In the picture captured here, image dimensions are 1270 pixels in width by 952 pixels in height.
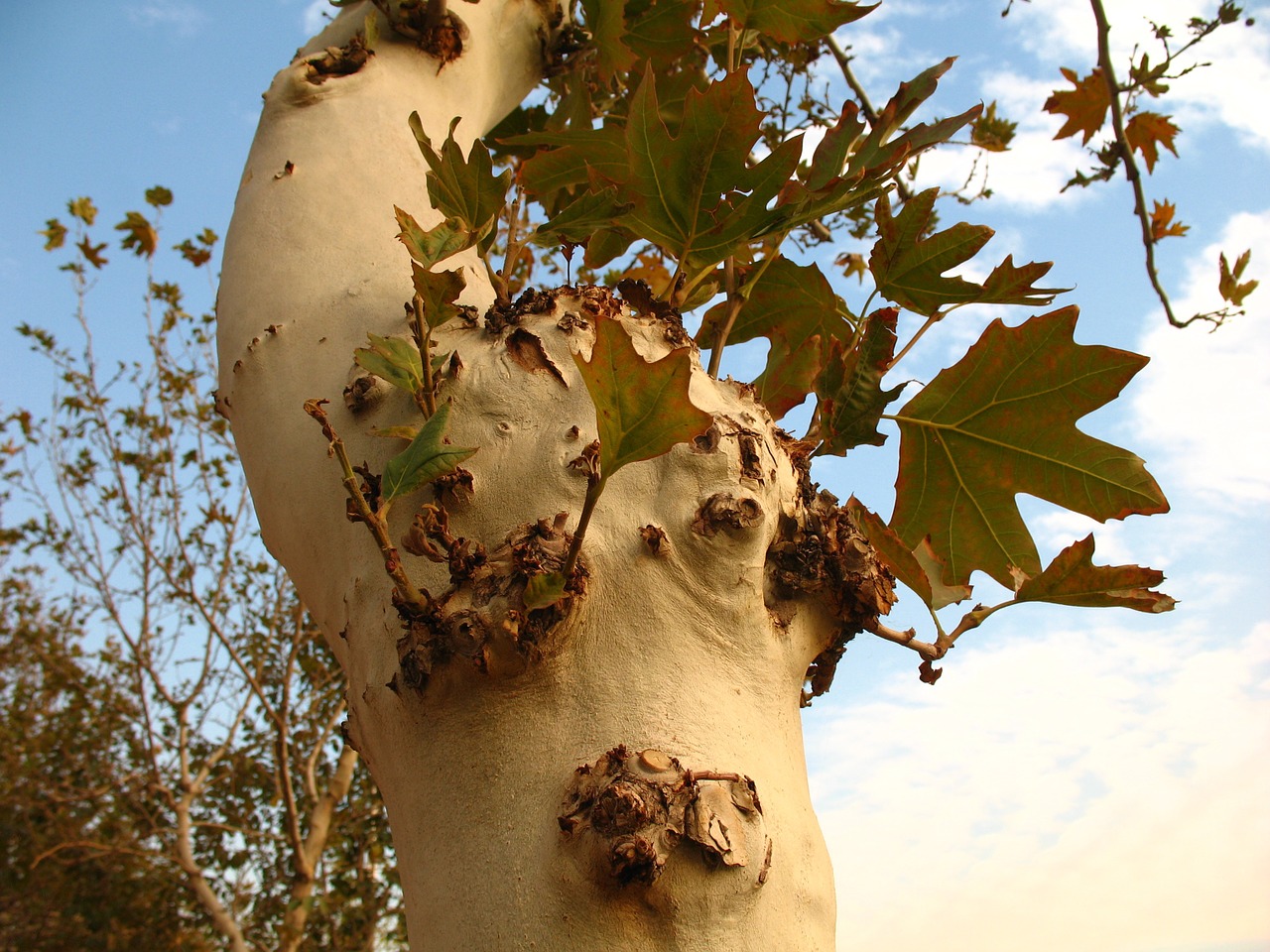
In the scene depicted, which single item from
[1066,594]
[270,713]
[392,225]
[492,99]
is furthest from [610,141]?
[270,713]

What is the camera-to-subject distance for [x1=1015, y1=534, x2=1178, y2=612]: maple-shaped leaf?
32.1 inches

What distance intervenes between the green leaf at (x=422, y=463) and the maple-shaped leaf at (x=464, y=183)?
0.88ft

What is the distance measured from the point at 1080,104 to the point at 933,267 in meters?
1.68

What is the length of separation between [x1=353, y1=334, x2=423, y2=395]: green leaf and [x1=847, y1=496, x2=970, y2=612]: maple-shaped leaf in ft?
1.32

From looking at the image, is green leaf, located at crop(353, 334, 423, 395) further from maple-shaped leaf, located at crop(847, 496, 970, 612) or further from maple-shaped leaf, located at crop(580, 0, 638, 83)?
maple-shaped leaf, located at crop(580, 0, 638, 83)

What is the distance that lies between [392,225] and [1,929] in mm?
7414

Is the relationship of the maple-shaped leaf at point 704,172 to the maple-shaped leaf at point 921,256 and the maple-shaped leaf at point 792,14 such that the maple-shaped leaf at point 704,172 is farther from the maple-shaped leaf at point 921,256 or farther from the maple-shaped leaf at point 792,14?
the maple-shaped leaf at point 792,14

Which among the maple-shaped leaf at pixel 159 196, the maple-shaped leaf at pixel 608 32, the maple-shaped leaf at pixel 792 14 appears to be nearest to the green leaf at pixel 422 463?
the maple-shaped leaf at pixel 792 14

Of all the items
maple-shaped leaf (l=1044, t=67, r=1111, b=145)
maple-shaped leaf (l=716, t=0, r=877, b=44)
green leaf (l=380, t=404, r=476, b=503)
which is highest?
maple-shaped leaf (l=1044, t=67, r=1111, b=145)

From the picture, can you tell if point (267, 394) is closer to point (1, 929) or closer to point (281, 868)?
point (281, 868)

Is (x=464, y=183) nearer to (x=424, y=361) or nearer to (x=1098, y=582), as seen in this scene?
(x=424, y=361)

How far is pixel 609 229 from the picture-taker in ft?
3.39

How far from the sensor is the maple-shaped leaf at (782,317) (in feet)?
3.38

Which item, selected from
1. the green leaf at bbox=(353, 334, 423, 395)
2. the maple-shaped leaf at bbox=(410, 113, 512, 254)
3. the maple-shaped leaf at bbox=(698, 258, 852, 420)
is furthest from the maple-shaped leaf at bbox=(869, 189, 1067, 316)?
the green leaf at bbox=(353, 334, 423, 395)
